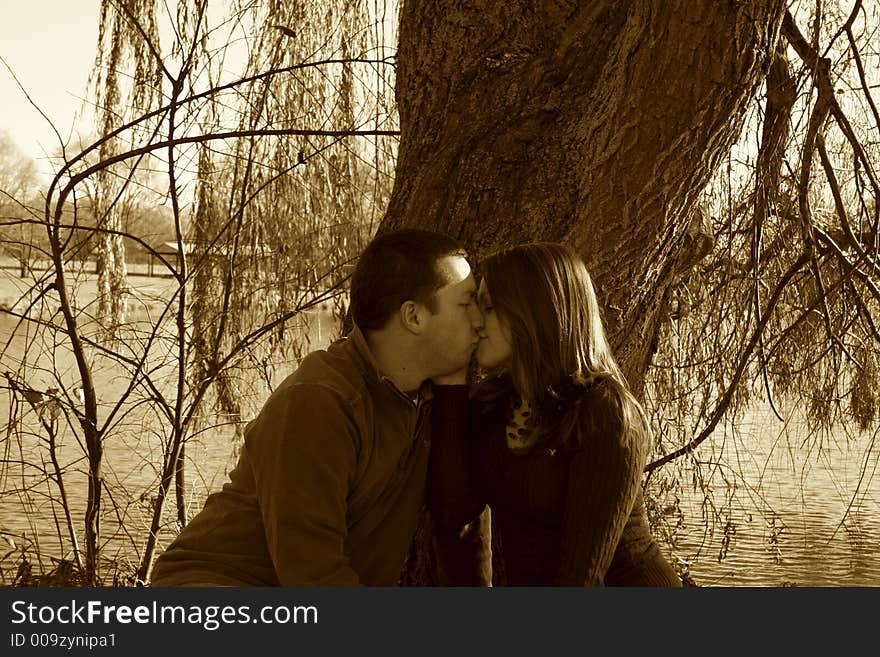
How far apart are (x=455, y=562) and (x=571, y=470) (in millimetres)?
348

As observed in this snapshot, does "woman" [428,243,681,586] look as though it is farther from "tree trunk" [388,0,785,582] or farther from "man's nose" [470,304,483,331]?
"tree trunk" [388,0,785,582]

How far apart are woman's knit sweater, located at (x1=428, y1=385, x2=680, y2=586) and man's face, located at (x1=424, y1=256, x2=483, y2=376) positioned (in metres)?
0.07

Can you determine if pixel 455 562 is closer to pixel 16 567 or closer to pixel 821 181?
pixel 16 567

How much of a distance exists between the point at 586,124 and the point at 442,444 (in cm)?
76

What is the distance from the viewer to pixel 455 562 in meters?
2.16

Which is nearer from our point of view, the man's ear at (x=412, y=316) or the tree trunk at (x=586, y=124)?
the man's ear at (x=412, y=316)

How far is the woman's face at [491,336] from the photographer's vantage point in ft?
6.73

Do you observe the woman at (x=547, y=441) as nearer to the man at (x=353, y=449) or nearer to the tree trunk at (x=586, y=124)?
the man at (x=353, y=449)

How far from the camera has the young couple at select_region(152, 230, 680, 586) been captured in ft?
6.05

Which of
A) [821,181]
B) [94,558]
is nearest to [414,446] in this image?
[94,558]

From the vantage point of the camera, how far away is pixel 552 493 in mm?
2016

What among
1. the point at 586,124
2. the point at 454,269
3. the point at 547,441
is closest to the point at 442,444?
the point at 547,441

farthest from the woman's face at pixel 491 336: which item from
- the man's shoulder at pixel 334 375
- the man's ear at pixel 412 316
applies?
the man's shoulder at pixel 334 375

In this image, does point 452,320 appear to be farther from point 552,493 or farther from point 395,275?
point 552,493
